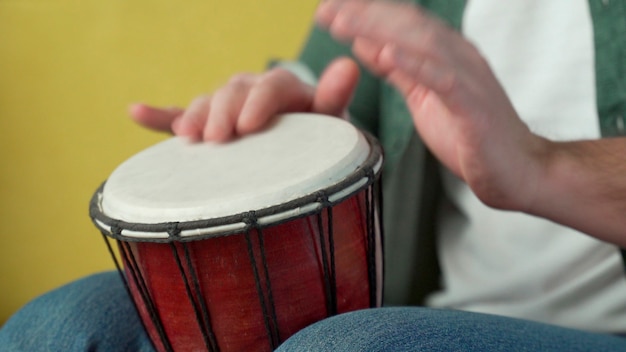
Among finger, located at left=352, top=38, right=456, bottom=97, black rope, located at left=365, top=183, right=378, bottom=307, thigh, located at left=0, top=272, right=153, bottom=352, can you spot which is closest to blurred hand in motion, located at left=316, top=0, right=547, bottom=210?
finger, located at left=352, top=38, right=456, bottom=97

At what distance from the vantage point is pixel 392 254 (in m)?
1.01

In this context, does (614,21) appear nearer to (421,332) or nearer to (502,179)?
(502,179)

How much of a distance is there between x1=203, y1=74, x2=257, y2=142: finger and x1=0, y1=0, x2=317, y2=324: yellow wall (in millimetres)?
601

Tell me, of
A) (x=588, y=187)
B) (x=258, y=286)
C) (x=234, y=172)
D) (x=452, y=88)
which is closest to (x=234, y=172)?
(x=234, y=172)

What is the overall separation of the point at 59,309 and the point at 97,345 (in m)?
0.07

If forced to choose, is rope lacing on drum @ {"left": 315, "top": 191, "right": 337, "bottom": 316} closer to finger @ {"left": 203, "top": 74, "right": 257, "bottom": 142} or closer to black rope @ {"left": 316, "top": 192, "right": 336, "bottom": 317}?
black rope @ {"left": 316, "top": 192, "right": 336, "bottom": 317}

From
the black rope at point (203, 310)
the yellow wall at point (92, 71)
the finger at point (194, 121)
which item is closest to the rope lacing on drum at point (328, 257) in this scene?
the black rope at point (203, 310)

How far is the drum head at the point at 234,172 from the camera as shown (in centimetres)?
56

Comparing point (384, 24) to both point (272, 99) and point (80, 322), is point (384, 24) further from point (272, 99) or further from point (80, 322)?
point (80, 322)

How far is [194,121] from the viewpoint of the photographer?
2.45ft

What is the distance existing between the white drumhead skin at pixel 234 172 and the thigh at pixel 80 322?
0.14 metres

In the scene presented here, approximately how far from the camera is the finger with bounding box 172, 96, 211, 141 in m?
0.74

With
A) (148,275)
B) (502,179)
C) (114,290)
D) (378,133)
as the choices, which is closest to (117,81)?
(378,133)

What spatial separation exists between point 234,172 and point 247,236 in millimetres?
80
